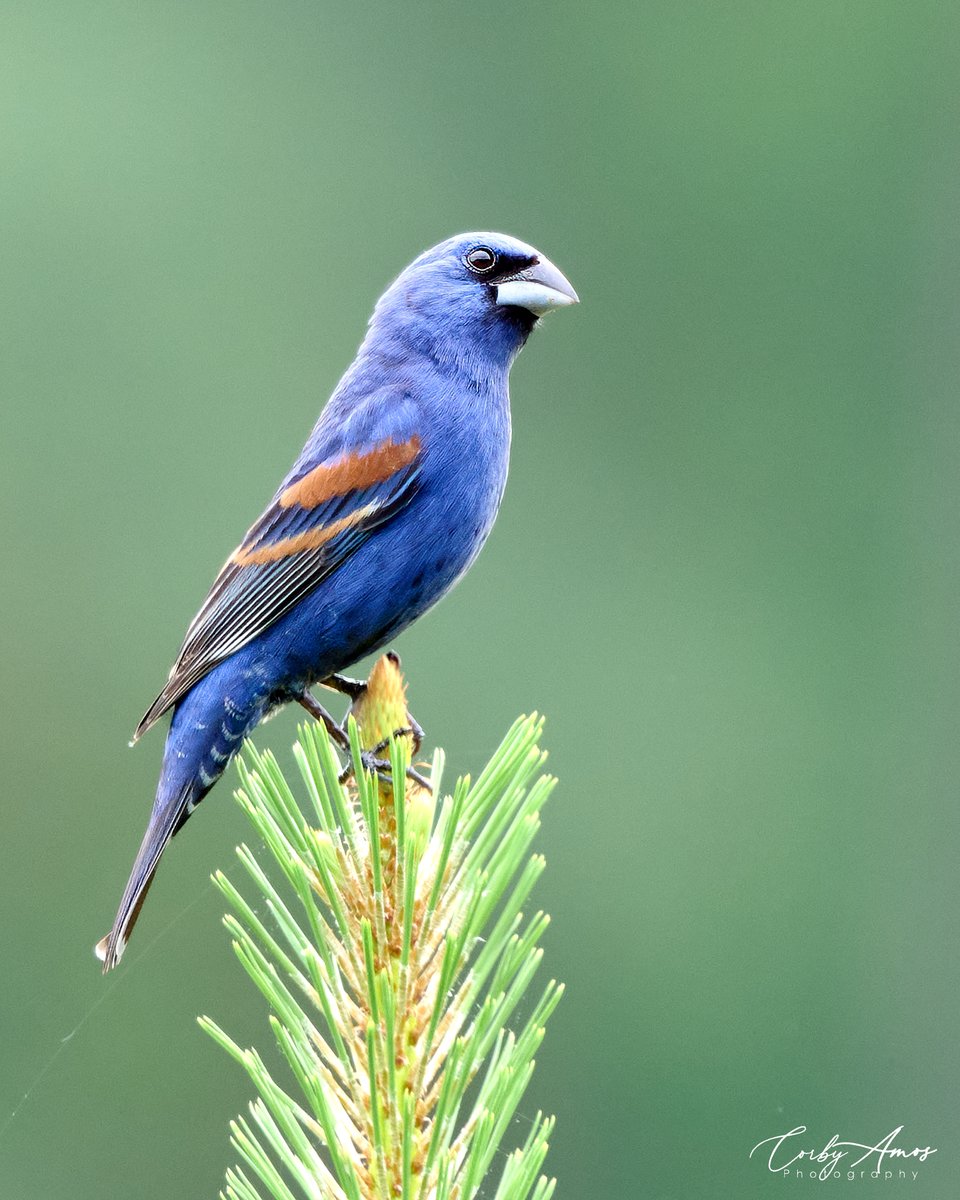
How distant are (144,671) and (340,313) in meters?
2.52

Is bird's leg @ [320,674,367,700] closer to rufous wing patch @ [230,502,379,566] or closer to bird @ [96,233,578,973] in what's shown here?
bird @ [96,233,578,973]

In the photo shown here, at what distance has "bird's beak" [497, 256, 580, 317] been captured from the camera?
149 inches

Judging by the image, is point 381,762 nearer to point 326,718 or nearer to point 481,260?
point 326,718

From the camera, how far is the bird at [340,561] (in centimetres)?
341

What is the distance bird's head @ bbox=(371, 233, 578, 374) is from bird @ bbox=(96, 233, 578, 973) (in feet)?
0.28

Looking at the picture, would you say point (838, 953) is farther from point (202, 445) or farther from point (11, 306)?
point (11, 306)

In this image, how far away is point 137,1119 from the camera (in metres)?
8.25

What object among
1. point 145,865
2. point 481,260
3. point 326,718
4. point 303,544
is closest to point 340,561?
point 303,544

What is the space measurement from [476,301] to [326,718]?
3.83ft

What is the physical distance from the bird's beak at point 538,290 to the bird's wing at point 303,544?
456mm

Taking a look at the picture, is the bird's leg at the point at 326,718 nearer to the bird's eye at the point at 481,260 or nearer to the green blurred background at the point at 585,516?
the bird's eye at the point at 481,260

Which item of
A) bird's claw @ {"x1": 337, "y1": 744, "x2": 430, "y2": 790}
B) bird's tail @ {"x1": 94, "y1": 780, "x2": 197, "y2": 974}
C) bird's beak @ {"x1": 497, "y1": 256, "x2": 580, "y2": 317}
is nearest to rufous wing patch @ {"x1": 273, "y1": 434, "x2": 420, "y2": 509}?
bird's beak @ {"x1": 497, "y1": 256, "x2": 580, "y2": 317}

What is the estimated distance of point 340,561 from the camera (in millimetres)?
3490

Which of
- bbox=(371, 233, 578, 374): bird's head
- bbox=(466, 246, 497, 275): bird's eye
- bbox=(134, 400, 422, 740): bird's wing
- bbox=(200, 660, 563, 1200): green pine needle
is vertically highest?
bbox=(466, 246, 497, 275): bird's eye
